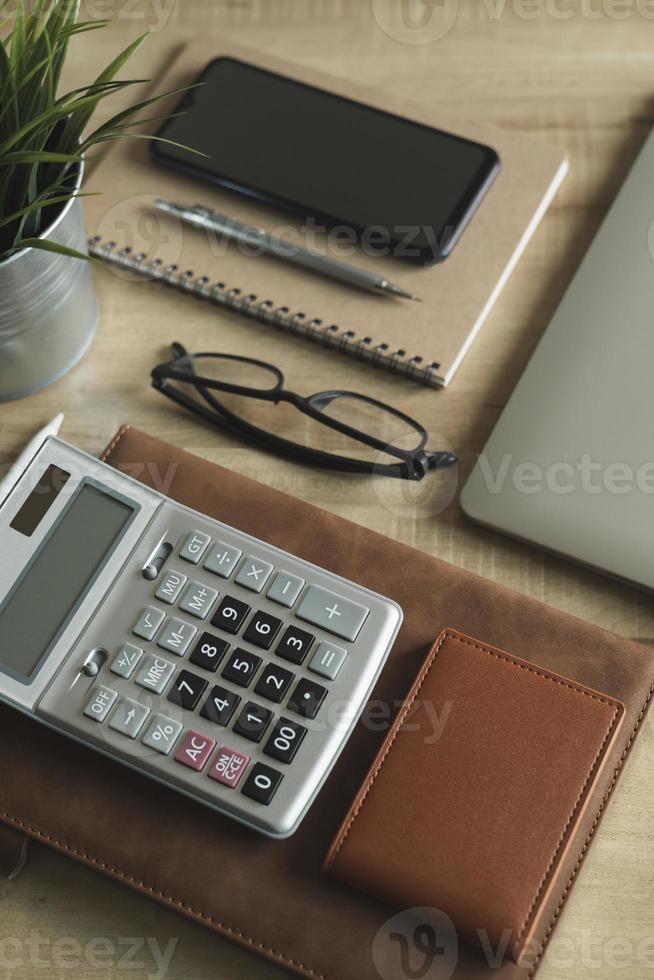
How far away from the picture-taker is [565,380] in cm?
69

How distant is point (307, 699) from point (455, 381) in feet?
0.92

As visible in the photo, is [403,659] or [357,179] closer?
[403,659]

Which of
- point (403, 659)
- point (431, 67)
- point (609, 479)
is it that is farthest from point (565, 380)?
point (431, 67)

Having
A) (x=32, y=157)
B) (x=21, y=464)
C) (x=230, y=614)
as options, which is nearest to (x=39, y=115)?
(x=32, y=157)

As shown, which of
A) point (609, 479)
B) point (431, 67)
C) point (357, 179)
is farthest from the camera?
point (431, 67)

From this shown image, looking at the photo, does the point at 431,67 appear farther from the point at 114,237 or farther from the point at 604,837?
the point at 604,837

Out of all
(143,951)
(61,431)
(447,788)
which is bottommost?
(143,951)

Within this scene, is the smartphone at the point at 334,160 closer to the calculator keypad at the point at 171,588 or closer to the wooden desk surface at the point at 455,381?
the wooden desk surface at the point at 455,381

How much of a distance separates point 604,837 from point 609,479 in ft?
0.73

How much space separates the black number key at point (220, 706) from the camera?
579mm

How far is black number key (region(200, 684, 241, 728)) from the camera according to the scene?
0.58 metres

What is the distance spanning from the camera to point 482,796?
1.82 ft

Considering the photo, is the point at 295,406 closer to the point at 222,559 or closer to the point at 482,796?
the point at 222,559

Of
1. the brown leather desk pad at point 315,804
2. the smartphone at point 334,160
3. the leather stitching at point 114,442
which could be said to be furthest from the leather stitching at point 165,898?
the smartphone at point 334,160
